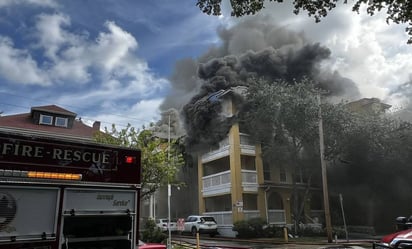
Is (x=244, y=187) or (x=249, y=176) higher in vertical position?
(x=249, y=176)

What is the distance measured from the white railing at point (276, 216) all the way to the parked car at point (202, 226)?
4.23 metres

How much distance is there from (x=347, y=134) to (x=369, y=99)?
27.3 ft

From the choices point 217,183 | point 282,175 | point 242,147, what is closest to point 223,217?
point 217,183

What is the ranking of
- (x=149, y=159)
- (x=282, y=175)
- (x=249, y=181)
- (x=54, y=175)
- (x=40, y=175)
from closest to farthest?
1. (x=40, y=175)
2. (x=54, y=175)
3. (x=149, y=159)
4. (x=249, y=181)
5. (x=282, y=175)

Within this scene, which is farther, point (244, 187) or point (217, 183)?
point (217, 183)

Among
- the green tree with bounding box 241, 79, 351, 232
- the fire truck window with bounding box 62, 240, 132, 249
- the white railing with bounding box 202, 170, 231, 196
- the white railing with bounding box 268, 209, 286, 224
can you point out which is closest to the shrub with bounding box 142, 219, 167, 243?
the white railing with bounding box 202, 170, 231, 196

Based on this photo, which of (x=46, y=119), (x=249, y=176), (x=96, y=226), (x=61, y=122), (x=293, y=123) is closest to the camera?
(x=96, y=226)

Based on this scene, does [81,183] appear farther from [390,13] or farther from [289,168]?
[289,168]

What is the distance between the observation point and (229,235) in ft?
89.0

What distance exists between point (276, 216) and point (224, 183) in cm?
468

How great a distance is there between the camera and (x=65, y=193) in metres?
5.09

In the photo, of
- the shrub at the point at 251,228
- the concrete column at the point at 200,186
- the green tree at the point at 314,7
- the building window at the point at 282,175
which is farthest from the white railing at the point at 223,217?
the green tree at the point at 314,7

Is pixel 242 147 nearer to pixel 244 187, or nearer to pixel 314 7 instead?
pixel 244 187

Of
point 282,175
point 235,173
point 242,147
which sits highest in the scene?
point 242,147
